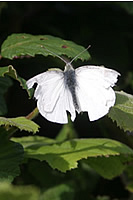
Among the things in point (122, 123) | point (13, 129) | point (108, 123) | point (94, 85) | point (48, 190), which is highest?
point (94, 85)

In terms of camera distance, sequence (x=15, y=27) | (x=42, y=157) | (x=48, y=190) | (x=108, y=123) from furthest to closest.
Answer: (x=15, y=27) < (x=108, y=123) < (x=48, y=190) < (x=42, y=157)

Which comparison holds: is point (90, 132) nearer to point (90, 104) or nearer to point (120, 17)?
point (120, 17)

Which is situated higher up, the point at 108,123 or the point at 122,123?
the point at 122,123

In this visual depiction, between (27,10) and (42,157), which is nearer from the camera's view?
(42,157)

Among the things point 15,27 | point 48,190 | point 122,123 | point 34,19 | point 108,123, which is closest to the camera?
point 122,123

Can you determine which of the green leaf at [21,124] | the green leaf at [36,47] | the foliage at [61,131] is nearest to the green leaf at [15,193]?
the foliage at [61,131]

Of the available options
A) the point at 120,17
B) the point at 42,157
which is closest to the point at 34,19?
the point at 120,17

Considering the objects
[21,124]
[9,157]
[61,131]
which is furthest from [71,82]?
[61,131]
